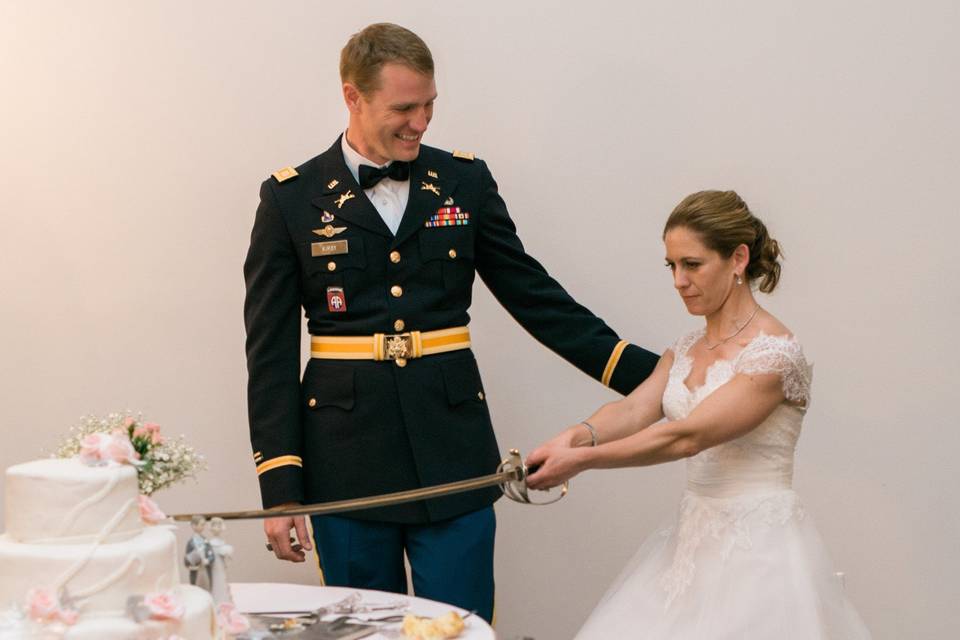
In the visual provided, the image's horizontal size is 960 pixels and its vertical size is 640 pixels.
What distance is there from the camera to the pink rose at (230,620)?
6.56ft

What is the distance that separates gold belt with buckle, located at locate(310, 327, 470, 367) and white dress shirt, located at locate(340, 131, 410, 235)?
249 millimetres

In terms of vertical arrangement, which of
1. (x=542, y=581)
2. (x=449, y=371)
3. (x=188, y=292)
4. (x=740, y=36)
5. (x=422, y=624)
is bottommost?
(x=542, y=581)

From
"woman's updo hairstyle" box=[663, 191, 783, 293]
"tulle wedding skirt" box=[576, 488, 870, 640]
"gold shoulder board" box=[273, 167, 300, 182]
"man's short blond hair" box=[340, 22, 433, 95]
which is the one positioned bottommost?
"tulle wedding skirt" box=[576, 488, 870, 640]

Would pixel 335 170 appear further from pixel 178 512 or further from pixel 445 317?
pixel 178 512

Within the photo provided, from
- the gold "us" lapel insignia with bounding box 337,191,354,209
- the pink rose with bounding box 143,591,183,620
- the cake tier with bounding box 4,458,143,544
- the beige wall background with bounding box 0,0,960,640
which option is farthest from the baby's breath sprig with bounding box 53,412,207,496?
the beige wall background with bounding box 0,0,960,640

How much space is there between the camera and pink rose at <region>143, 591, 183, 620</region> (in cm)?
176

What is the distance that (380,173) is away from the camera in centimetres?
268

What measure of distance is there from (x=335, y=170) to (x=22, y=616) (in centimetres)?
126

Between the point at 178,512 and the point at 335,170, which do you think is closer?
the point at 335,170

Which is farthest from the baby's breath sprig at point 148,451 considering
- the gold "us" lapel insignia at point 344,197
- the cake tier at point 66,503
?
the gold "us" lapel insignia at point 344,197

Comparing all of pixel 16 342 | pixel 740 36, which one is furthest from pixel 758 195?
pixel 16 342

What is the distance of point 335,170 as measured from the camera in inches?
107

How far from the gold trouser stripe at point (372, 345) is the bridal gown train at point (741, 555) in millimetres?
494

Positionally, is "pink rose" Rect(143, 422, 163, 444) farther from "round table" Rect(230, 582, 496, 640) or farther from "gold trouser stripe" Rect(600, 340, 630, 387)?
"gold trouser stripe" Rect(600, 340, 630, 387)
